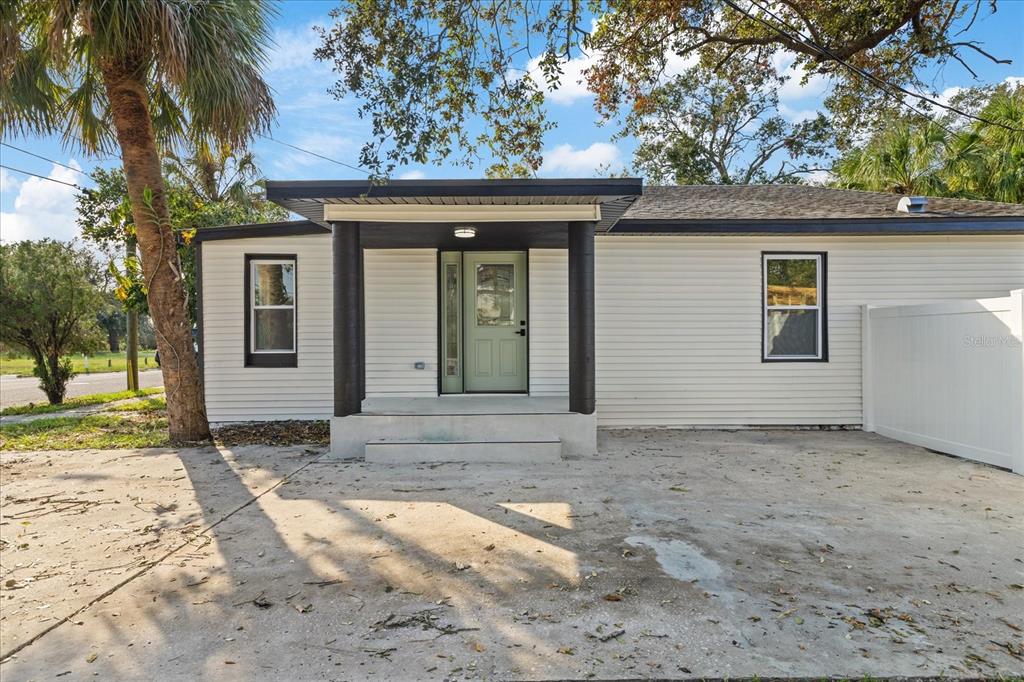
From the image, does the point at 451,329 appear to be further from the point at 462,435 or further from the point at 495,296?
the point at 462,435

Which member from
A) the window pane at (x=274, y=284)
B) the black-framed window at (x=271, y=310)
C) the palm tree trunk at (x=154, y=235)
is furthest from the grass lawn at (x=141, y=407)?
the palm tree trunk at (x=154, y=235)

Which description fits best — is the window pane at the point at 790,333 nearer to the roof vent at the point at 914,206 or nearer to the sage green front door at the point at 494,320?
the roof vent at the point at 914,206

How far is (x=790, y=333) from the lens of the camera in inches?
321

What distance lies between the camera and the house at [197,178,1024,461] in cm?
797

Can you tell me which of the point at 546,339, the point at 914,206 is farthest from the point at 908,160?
the point at 546,339

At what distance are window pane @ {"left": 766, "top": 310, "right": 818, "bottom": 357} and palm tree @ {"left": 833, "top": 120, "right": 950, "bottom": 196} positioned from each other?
20.8ft

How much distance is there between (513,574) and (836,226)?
701 cm

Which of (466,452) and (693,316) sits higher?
(693,316)

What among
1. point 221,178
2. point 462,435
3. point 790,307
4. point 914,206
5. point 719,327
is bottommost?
point 462,435

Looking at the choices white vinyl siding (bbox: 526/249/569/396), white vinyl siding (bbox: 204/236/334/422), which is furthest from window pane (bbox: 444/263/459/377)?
white vinyl siding (bbox: 204/236/334/422)

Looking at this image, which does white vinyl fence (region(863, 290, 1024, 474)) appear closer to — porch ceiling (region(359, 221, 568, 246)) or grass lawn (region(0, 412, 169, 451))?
porch ceiling (region(359, 221, 568, 246))

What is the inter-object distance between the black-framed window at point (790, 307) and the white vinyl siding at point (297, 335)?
6.51 meters

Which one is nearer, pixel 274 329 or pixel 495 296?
pixel 495 296

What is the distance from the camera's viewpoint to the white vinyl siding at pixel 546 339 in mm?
8195
